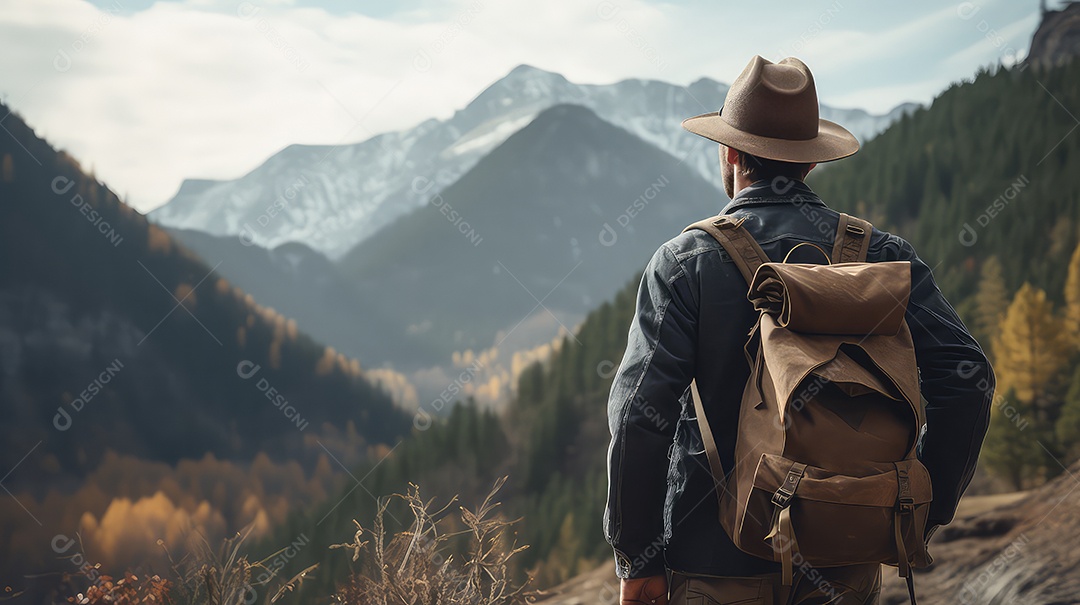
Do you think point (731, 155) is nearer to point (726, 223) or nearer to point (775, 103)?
point (775, 103)

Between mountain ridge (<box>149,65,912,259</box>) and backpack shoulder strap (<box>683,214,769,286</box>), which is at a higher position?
mountain ridge (<box>149,65,912,259</box>)

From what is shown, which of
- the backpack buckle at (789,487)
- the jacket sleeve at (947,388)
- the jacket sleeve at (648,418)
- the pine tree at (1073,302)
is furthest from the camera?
the pine tree at (1073,302)

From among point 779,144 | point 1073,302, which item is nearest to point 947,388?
point 779,144

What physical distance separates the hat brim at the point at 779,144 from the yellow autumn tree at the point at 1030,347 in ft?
18.7

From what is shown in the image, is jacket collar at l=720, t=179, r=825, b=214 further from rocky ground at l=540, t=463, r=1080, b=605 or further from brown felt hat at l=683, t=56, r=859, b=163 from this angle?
rocky ground at l=540, t=463, r=1080, b=605

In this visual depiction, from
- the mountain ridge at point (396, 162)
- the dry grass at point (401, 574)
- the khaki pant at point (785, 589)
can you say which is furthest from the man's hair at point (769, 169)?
the mountain ridge at point (396, 162)

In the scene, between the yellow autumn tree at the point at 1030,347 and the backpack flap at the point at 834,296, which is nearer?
the backpack flap at the point at 834,296

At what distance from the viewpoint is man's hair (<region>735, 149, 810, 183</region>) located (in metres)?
1.74

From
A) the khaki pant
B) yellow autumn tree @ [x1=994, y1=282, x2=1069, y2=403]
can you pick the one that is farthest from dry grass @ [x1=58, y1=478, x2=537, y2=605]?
yellow autumn tree @ [x1=994, y1=282, x2=1069, y2=403]

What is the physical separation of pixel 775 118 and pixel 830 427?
2.20 ft

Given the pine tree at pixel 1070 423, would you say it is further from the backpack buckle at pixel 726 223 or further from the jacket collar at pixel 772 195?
the backpack buckle at pixel 726 223

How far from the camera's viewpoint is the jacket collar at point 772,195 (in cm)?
171

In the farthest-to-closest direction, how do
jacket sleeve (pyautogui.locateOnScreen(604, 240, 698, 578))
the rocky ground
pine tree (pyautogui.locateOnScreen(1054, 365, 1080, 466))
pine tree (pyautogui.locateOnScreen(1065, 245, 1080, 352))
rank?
pine tree (pyautogui.locateOnScreen(1065, 245, 1080, 352)), pine tree (pyautogui.locateOnScreen(1054, 365, 1080, 466)), the rocky ground, jacket sleeve (pyautogui.locateOnScreen(604, 240, 698, 578))

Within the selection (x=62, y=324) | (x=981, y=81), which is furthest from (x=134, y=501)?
(x=981, y=81)
